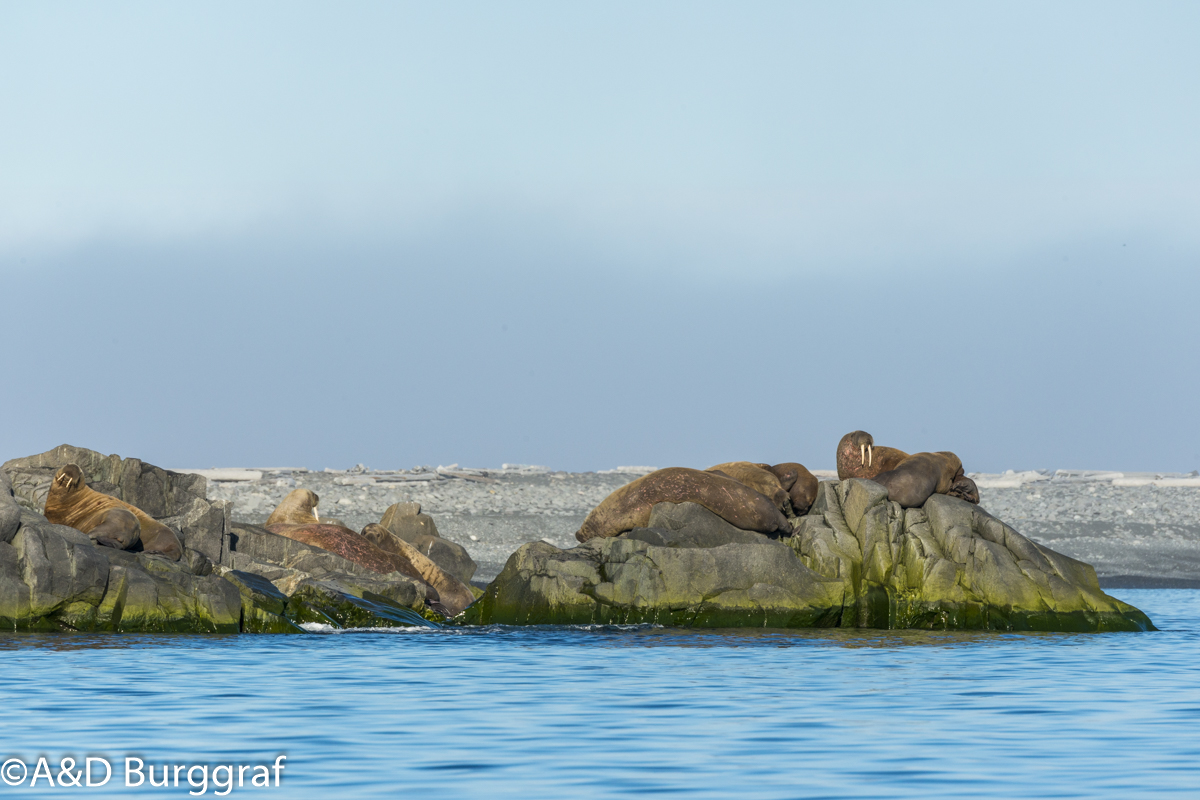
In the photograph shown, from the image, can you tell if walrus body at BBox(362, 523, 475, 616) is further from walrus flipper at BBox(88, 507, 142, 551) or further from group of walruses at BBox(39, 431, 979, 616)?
walrus flipper at BBox(88, 507, 142, 551)

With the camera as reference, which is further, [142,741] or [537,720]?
[537,720]

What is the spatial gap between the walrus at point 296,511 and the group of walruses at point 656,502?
2.44 metres

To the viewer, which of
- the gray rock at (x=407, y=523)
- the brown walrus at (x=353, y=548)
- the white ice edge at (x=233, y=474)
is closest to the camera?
the brown walrus at (x=353, y=548)

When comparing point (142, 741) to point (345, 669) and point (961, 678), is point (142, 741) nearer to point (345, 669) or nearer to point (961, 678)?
point (345, 669)

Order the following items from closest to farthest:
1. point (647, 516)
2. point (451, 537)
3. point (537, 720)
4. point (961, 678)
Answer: point (537, 720) → point (961, 678) → point (647, 516) → point (451, 537)

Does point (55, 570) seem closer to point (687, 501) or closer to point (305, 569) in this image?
point (305, 569)

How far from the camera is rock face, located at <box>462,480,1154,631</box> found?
23.5 metres

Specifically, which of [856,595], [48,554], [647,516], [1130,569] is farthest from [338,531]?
[1130,569]

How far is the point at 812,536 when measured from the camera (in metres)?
24.5

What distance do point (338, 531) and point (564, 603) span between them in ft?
25.0

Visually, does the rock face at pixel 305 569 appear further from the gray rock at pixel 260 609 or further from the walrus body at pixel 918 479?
the walrus body at pixel 918 479

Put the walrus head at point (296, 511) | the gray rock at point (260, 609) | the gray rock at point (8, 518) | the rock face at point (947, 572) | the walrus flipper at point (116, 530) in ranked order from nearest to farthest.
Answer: the gray rock at point (8, 518) → the gray rock at point (260, 609) → the walrus flipper at point (116, 530) → the rock face at point (947, 572) → the walrus head at point (296, 511)

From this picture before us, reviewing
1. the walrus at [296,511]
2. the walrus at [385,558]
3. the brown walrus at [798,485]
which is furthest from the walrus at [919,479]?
the walrus at [296,511]

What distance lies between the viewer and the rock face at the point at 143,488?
27625 mm
